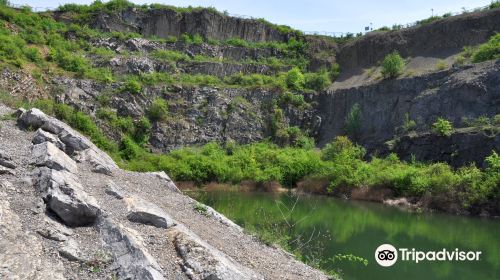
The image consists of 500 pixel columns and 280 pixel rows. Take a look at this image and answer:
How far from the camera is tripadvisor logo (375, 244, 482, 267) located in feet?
64.7

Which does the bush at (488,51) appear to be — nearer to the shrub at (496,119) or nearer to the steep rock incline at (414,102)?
the steep rock incline at (414,102)

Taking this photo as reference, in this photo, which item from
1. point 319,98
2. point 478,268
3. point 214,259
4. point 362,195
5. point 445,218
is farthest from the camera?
point 319,98

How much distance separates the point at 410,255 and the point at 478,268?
8.62ft

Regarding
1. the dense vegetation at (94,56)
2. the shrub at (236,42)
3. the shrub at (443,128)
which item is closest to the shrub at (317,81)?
the dense vegetation at (94,56)

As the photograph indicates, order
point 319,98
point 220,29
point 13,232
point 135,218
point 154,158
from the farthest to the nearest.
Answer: point 220,29 < point 319,98 < point 154,158 < point 135,218 < point 13,232

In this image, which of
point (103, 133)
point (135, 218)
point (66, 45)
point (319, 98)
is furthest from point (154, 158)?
point (135, 218)

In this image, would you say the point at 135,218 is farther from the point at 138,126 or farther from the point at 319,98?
the point at 319,98

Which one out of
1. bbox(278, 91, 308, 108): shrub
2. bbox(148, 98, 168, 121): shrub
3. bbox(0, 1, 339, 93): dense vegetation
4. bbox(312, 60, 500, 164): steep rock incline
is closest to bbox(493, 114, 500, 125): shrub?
bbox(312, 60, 500, 164): steep rock incline

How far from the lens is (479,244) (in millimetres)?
23078

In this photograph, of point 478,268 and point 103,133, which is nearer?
point 478,268

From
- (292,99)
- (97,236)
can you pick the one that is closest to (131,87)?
(292,99)

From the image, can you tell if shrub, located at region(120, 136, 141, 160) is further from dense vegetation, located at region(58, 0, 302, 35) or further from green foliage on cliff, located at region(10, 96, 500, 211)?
dense vegetation, located at region(58, 0, 302, 35)

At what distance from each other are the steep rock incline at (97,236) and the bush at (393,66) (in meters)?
42.9

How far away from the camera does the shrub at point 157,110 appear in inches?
1972
